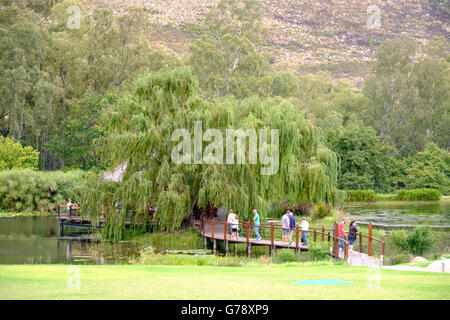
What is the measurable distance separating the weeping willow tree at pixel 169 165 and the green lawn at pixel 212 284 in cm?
1197

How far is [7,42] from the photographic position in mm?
58312

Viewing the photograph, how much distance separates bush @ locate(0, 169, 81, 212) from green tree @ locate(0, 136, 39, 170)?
361cm

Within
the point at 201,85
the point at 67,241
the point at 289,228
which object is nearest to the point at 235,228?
the point at 289,228

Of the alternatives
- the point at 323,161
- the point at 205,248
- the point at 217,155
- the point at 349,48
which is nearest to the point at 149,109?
the point at 217,155

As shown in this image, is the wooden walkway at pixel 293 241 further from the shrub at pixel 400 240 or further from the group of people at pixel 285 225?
the shrub at pixel 400 240

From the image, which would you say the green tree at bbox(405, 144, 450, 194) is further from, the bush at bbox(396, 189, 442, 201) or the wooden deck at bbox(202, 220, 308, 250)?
the wooden deck at bbox(202, 220, 308, 250)

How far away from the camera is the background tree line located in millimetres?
60562

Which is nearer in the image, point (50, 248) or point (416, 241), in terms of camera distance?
point (416, 241)

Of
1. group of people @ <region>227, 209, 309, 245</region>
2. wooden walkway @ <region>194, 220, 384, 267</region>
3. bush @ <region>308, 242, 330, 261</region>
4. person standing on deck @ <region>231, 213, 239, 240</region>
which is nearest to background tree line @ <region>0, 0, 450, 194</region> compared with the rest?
wooden walkway @ <region>194, 220, 384, 267</region>

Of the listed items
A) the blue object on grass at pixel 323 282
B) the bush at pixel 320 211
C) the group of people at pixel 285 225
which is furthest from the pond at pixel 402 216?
the blue object on grass at pixel 323 282

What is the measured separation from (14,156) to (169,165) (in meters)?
28.7

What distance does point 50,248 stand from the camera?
1144 inches

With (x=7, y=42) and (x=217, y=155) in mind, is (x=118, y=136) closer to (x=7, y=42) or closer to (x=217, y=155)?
(x=217, y=155)

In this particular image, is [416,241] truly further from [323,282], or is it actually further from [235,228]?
[323,282]
